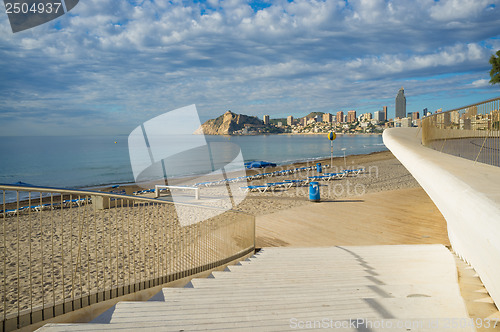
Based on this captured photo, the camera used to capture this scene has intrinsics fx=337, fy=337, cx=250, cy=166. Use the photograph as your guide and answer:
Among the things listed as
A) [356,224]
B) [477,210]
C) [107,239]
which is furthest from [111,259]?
[356,224]

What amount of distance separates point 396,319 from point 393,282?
1.61 m

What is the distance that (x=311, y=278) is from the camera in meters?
4.55

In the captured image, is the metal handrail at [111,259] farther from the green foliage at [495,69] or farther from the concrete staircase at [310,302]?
the green foliage at [495,69]

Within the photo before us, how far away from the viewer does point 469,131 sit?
9422mm

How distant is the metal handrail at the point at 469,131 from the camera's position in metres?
6.61

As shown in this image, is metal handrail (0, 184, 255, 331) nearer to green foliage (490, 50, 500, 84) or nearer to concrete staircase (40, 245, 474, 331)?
concrete staircase (40, 245, 474, 331)

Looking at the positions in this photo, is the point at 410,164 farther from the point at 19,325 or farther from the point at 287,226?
the point at 19,325

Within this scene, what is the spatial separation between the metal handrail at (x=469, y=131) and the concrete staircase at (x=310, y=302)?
2.84m

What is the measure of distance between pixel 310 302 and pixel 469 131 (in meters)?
8.66

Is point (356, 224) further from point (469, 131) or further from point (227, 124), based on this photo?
point (227, 124)

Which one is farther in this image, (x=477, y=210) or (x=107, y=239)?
(x=107, y=239)

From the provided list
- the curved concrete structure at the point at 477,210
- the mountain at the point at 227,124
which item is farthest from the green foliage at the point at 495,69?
the mountain at the point at 227,124

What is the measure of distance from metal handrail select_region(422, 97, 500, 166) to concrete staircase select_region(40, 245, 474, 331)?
9.31 ft

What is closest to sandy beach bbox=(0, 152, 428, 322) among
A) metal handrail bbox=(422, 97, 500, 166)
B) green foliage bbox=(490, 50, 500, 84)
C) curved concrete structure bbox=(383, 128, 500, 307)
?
metal handrail bbox=(422, 97, 500, 166)
